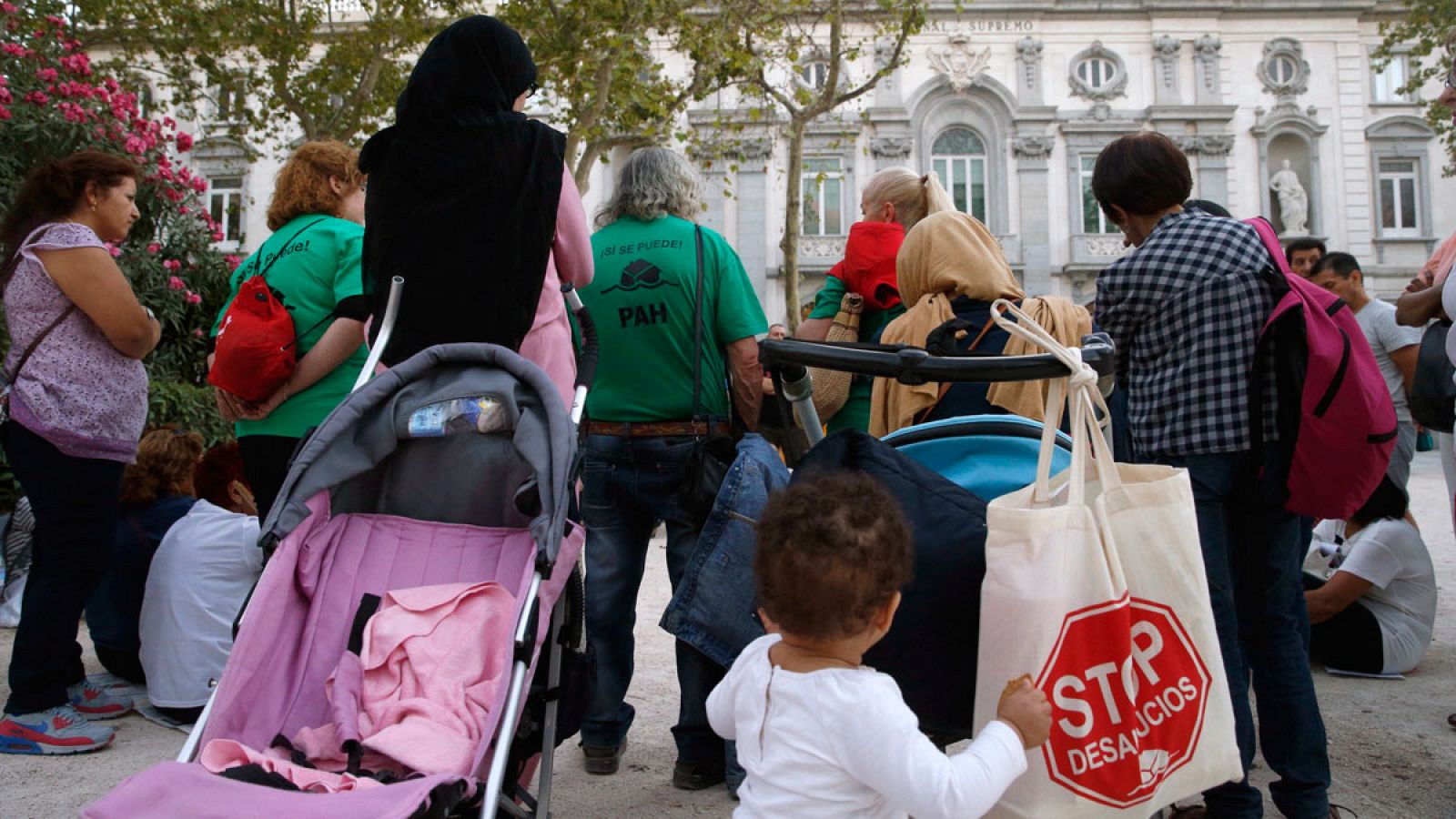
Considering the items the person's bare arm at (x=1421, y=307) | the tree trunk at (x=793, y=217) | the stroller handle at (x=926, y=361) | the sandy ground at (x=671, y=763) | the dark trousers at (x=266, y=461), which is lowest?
the sandy ground at (x=671, y=763)

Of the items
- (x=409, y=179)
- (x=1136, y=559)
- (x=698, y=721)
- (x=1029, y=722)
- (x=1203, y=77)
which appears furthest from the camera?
(x=1203, y=77)

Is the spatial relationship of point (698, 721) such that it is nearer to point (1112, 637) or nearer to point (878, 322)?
point (878, 322)

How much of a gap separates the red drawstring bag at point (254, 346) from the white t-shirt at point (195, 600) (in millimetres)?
1209

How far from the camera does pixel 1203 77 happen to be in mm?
30047

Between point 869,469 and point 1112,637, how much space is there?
0.55m

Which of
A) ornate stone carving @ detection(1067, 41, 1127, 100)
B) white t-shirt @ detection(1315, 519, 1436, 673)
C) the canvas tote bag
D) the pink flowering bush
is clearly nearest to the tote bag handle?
the canvas tote bag

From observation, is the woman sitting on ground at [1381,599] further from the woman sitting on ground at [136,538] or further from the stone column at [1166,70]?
the stone column at [1166,70]

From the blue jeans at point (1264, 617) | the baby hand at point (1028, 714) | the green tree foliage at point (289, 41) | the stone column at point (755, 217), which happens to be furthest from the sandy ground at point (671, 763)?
the stone column at point (755, 217)

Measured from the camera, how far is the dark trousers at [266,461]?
3779 millimetres

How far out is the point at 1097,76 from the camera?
30516 mm

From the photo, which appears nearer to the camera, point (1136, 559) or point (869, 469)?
point (1136, 559)

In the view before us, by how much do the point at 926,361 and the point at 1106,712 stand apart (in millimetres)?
724

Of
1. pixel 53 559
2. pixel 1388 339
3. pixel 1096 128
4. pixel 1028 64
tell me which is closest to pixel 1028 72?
pixel 1028 64

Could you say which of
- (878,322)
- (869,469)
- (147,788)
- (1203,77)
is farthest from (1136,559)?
(1203,77)
